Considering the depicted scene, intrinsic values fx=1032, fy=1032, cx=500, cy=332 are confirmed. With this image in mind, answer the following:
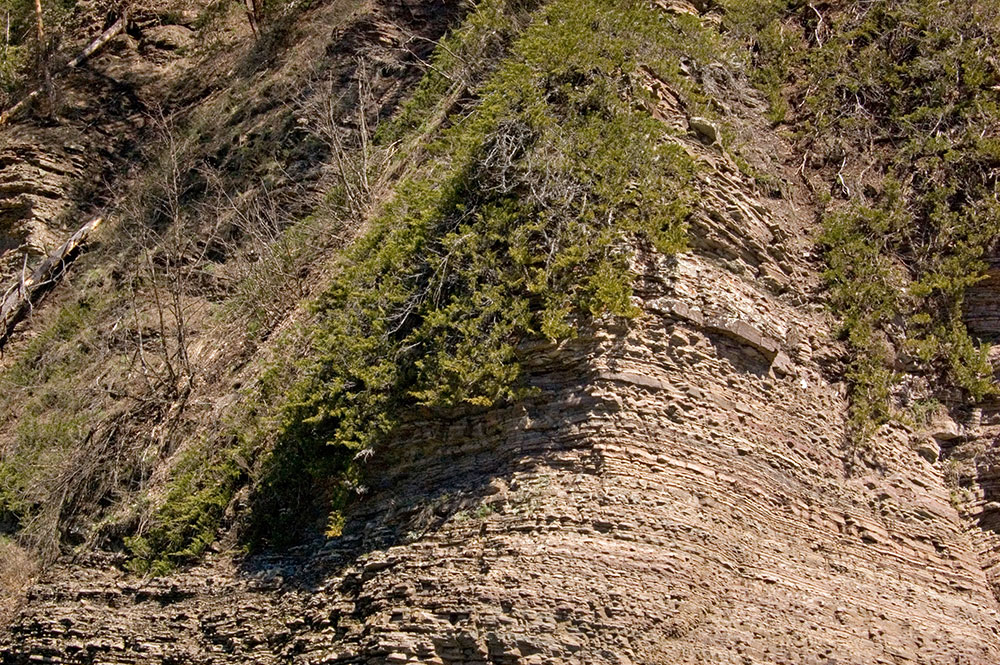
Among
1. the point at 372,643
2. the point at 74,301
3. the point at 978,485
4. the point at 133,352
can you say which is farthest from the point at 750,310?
the point at 74,301

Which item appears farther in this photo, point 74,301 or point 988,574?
point 74,301

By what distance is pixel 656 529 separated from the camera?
7750 mm

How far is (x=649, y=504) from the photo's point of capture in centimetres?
785

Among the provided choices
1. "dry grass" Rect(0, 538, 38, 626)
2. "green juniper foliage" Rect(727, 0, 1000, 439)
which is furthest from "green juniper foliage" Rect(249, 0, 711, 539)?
"dry grass" Rect(0, 538, 38, 626)

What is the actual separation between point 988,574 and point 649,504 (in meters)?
3.64

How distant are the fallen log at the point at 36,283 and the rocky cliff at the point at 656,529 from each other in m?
5.85

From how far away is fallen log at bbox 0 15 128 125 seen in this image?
17156 millimetres

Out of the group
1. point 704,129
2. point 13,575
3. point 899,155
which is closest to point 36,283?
point 13,575

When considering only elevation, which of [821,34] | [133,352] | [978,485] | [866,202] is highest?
[821,34]

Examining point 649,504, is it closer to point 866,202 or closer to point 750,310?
point 750,310

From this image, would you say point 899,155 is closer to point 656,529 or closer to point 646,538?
point 656,529

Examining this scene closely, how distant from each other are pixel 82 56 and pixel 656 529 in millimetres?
14866

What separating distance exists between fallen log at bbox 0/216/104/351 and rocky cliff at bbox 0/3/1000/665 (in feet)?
19.2

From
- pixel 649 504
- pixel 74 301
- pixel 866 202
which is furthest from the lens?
pixel 74 301
